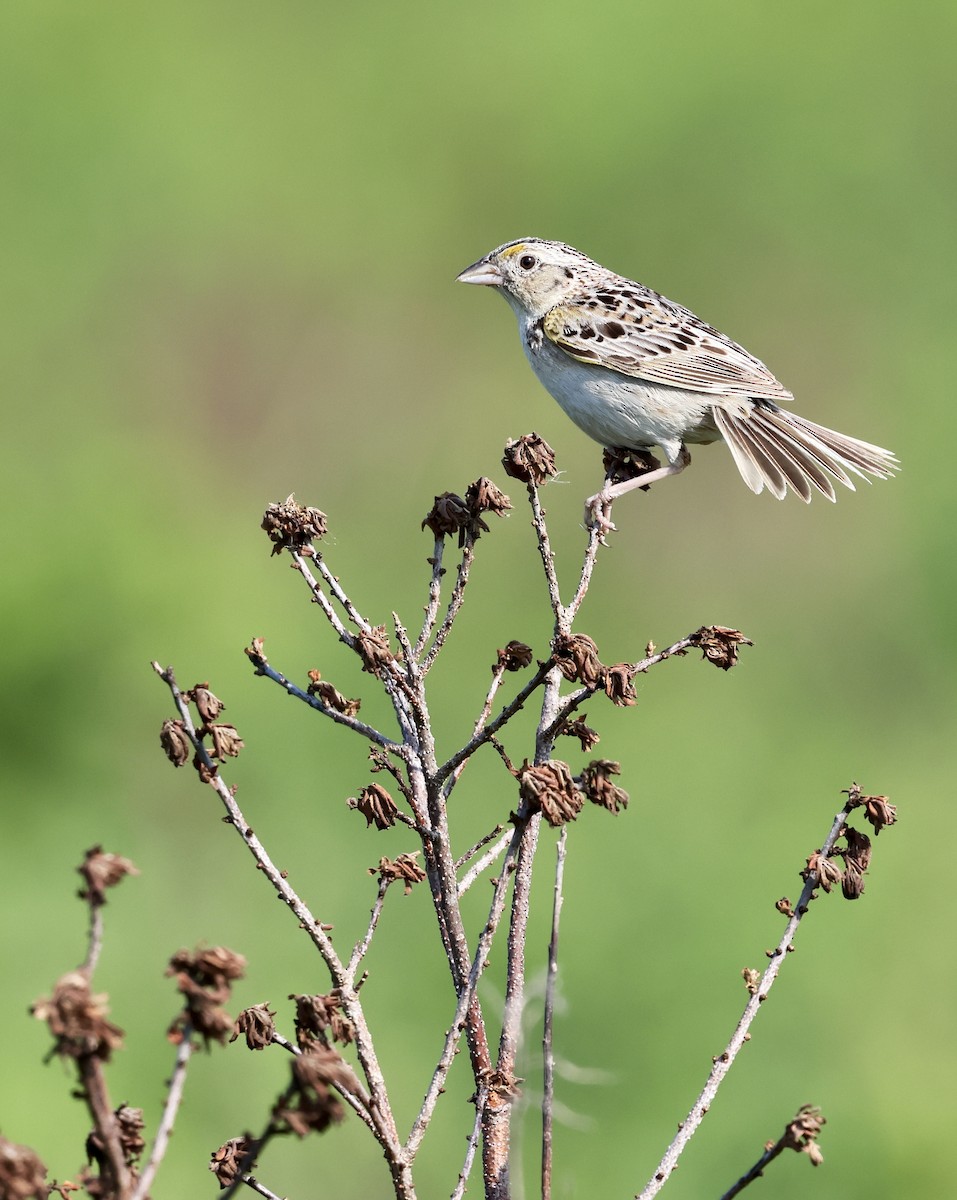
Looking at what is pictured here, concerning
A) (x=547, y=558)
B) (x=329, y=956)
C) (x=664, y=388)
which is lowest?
(x=329, y=956)

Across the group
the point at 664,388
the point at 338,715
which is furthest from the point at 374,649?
the point at 664,388

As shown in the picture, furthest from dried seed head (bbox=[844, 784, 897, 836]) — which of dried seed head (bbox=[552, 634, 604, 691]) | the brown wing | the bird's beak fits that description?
the bird's beak

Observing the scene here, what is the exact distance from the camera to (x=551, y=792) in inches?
97.5

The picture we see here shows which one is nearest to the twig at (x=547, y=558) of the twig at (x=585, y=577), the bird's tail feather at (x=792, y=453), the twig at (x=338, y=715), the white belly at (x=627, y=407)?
the twig at (x=585, y=577)

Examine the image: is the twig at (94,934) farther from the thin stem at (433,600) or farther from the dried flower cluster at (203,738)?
the thin stem at (433,600)

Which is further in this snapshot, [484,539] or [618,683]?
[484,539]

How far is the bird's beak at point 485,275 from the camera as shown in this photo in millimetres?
6156

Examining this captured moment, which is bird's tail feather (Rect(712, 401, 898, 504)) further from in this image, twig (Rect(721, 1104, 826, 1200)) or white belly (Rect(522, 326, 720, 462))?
twig (Rect(721, 1104, 826, 1200))

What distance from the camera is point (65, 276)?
12.4 meters

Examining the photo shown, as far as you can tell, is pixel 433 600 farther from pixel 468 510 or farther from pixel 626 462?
pixel 626 462

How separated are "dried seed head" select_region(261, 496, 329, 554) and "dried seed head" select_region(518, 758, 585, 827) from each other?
2.37 ft

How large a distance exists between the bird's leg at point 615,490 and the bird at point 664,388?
0.02 meters

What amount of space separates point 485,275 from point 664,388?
0.92 meters

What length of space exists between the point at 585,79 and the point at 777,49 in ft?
4.99
